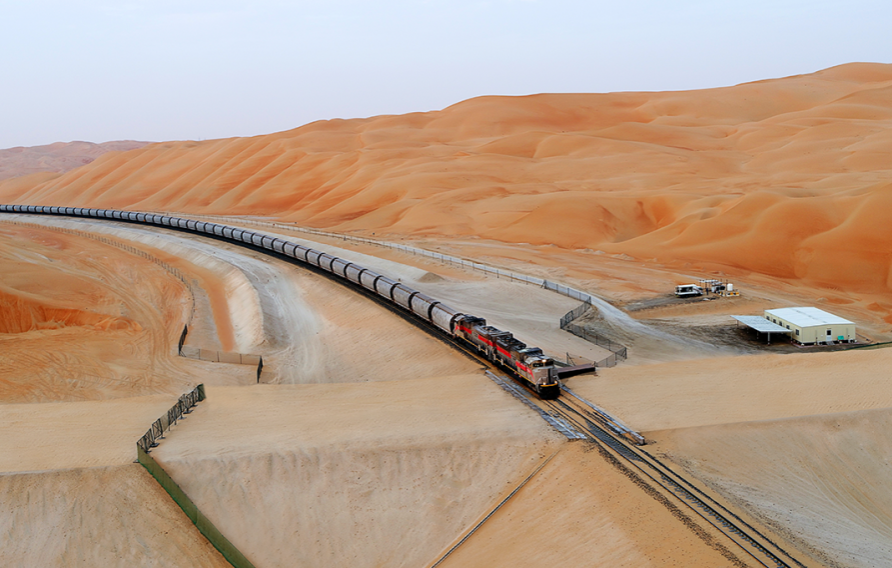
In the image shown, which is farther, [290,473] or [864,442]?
[864,442]

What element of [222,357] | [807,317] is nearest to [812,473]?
[807,317]

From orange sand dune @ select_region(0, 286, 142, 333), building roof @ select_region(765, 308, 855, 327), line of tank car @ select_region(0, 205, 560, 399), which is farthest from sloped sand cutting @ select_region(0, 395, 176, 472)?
building roof @ select_region(765, 308, 855, 327)

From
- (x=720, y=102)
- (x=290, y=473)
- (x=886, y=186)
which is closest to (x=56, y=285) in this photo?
(x=290, y=473)

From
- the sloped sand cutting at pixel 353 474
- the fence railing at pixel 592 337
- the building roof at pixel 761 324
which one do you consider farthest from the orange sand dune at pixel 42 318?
the building roof at pixel 761 324

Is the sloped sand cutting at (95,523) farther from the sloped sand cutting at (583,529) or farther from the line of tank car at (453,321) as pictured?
the line of tank car at (453,321)

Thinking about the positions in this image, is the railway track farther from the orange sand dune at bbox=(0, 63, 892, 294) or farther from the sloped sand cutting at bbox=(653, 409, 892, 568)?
the orange sand dune at bbox=(0, 63, 892, 294)

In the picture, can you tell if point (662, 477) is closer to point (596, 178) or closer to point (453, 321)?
point (453, 321)

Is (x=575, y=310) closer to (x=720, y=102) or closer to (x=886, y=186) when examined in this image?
(x=886, y=186)
